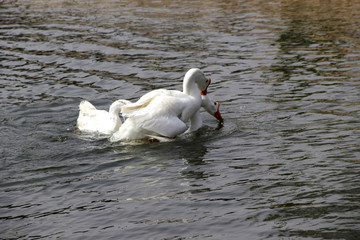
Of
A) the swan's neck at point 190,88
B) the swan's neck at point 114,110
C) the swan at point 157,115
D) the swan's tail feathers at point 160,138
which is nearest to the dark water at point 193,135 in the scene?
the swan's tail feathers at point 160,138

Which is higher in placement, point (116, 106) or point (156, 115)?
point (116, 106)

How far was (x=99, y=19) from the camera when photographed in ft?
68.2

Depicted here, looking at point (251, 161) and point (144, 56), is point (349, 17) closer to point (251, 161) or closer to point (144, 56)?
point (144, 56)

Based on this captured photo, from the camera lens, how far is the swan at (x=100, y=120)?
10094 millimetres

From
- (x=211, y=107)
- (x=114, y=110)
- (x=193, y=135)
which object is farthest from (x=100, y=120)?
(x=211, y=107)

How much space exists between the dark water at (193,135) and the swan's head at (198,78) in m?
0.69

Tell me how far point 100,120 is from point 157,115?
1.21 meters

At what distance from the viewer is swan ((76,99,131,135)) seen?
10.1m

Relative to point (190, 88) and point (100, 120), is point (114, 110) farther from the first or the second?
point (190, 88)

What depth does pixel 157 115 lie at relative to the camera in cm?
962

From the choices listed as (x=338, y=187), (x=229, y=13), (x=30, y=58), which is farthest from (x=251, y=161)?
(x=229, y=13)

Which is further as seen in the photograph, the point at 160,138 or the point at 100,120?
the point at 100,120

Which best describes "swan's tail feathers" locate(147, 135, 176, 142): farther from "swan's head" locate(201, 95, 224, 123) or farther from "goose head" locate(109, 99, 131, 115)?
"swan's head" locate(201, 95, 224, 123)

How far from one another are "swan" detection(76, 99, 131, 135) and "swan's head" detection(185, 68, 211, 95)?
108cm
